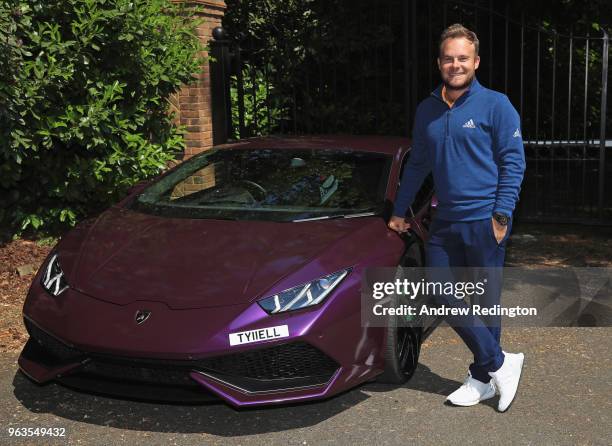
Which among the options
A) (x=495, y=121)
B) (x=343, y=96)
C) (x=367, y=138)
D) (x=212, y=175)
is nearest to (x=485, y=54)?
(x=343, y=96)

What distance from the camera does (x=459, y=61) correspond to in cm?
378

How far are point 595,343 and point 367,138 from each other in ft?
6.83

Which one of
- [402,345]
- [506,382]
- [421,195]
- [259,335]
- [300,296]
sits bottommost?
[506,382]

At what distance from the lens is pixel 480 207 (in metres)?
3.81

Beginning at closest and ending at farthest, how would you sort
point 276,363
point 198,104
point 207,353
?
1. point 207,353
2. point 276,363
3. point 198,104

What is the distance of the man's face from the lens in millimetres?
3764

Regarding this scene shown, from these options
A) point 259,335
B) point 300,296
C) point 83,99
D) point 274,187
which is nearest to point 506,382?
point 300,296

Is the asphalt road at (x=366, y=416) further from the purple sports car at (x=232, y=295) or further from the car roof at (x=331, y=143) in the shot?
the car roof at (x=331, y=143)

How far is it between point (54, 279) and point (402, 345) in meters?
1.93

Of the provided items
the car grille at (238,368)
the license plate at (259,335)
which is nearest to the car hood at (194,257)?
the license plate at (259,335)

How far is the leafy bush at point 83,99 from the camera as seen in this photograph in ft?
21.4

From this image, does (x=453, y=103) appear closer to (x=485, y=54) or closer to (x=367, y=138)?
(x=367, y=138)

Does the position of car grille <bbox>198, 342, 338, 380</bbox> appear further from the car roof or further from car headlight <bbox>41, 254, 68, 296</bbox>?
the car roof

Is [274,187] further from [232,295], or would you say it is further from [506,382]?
[506,382]
